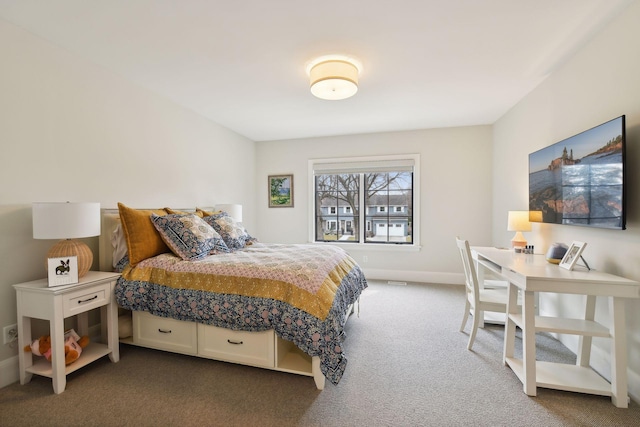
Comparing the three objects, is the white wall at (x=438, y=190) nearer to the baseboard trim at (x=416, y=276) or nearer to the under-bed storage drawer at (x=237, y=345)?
the baseboard trim at (x=416, y=276)

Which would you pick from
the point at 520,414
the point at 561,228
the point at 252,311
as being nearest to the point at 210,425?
the point at 252,311

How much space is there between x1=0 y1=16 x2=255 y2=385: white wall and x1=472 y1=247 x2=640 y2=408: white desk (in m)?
3.51

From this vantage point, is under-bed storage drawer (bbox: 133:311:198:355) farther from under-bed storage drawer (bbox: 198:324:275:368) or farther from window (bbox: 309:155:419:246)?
window (bbox: 309:155:419:246)

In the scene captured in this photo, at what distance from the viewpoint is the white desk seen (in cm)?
172

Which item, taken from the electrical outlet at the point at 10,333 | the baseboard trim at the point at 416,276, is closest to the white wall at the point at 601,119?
the baseboard trim at the point at 416,276

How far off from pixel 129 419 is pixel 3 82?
2.43 metres

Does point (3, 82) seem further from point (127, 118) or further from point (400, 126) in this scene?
point (400, 126)

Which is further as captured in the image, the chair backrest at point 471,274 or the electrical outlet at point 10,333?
the chair backrest at point 471,274

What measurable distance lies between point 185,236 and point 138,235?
0.37m

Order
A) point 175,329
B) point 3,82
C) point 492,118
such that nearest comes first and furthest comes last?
point 3,82 → point 175,329 → point 492,118

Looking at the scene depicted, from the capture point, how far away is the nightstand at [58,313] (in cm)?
185

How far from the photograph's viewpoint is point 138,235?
2414 millimetres

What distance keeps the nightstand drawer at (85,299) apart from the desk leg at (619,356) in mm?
3505

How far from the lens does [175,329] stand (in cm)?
229
